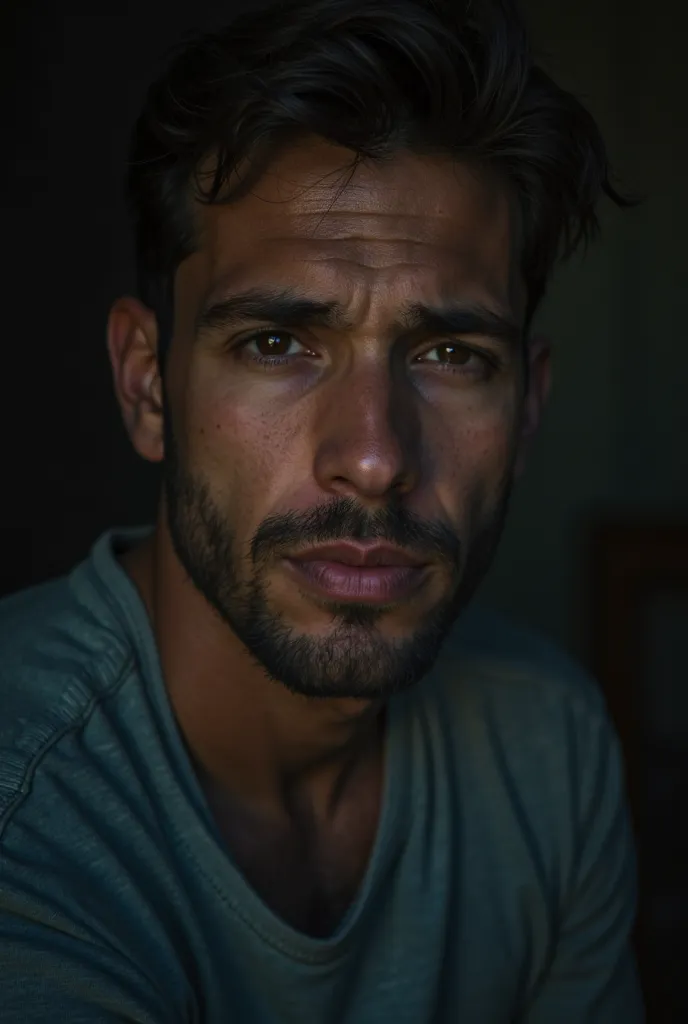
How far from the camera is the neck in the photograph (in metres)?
1.64

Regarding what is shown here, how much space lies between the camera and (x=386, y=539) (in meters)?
1.52

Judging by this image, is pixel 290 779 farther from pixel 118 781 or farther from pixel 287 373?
pixel 287 373

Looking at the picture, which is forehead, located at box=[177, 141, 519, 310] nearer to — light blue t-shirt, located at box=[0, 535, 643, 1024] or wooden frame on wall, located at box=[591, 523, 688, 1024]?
light blue t-shirt, located at box=[0, 535, 643, 1024]

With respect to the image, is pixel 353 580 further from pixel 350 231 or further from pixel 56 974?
pixel 56 974

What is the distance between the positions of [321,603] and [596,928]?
2.46 feet

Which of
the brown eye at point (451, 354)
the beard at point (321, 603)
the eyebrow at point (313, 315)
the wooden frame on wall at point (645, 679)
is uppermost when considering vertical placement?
the eyebrow at point (313, 315)

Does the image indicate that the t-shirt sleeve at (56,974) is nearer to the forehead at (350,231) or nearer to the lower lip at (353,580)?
the lower lip at (353,580)

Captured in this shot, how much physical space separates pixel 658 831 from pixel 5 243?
2560 millimetres

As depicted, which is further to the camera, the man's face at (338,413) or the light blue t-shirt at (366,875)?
the man's face at (338,413)

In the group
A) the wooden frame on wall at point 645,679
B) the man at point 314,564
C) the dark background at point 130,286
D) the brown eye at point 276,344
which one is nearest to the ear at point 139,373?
the man at point 314,564

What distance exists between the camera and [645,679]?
12.7 feet

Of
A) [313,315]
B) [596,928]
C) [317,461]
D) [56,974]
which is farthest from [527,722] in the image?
[56,974]

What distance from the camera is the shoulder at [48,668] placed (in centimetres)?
139

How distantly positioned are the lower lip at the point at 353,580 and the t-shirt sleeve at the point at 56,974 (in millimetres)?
492
